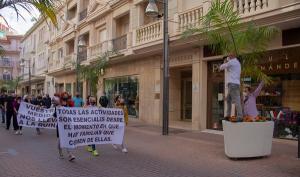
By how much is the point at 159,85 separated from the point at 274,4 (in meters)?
9.53

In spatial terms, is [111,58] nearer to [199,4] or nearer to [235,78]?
[199,4]

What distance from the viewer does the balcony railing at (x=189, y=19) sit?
16.5m

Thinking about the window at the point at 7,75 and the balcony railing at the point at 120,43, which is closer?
the balcony railing at the point at 120,43

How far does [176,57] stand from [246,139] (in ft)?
33.3

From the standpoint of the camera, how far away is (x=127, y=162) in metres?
9.45

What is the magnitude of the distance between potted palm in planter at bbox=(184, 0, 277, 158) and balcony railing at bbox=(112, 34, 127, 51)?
11.9m

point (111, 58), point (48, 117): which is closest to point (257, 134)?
point (48, 117)

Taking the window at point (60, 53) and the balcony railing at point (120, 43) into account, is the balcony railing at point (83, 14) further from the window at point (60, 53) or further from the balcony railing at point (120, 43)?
the balcony railing at point (120, 43)

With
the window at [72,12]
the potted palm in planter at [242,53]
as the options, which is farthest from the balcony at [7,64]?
the potted palm in planter at [242,53]

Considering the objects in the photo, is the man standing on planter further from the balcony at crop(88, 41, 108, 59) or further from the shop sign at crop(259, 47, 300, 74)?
the balcony at crop(88, 41, 108, 59)

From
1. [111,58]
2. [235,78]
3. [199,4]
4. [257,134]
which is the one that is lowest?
[257,134]

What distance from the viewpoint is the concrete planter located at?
32.1 feet

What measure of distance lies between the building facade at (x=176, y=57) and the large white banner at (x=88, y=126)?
5.74 meters

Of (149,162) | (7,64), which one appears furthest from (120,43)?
(7,64)
